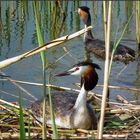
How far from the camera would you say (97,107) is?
6.24 metres

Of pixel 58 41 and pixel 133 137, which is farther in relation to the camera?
pixel 133 137

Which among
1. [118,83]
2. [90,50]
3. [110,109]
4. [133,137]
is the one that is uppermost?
[90,50]

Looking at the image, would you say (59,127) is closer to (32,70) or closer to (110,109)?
(110,109)

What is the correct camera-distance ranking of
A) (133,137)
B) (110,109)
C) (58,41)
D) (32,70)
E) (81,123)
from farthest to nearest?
(32,70), (110,109), (81,123), (133,137), (58,41)

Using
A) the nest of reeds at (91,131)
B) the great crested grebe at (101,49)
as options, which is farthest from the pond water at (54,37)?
the nest of reeds at (91,131)

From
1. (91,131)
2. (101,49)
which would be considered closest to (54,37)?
(101,49)

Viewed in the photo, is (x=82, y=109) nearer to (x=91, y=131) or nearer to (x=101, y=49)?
(x=91, y=131)

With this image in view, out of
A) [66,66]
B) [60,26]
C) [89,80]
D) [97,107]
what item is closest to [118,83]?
[66,66]

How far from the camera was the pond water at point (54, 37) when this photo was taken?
8227mm

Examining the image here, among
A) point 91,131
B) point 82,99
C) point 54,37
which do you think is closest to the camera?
point 91,131

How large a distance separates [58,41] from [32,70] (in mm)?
5169

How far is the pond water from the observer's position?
27.0 feet

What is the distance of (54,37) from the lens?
1132cm

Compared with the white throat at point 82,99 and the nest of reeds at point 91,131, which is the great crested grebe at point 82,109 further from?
the nest of reeds at point 91,131
